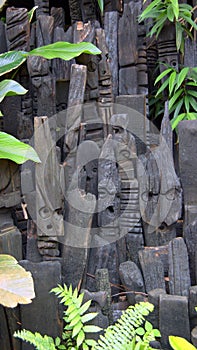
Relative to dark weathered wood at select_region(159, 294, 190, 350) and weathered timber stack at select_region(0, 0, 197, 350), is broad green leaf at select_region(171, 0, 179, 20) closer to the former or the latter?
weathered timber stack at select_region(0, 0, 197, 350)

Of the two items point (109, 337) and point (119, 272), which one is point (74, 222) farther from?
point (109, 337)

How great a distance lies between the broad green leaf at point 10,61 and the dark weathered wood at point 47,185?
0.23m

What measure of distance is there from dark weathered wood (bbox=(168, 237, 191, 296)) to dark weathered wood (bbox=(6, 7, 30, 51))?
158 cm

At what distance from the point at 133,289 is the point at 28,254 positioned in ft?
1.56

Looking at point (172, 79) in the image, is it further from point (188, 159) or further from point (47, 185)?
point (47, 185)

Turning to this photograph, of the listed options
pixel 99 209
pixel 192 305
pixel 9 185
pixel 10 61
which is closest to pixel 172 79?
pixel 99 209

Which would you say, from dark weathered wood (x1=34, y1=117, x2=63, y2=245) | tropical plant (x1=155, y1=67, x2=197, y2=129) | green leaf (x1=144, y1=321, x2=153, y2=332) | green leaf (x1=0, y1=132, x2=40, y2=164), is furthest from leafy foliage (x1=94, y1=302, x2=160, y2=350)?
tropical plant (x1=155, y1=67, x2=197, y2=129)

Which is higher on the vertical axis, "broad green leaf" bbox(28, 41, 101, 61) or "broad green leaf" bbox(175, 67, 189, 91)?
"broad green leaf" bbox(28, 41, 101, 61)

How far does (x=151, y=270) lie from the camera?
5.78 feet

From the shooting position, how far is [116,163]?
197 centimetres

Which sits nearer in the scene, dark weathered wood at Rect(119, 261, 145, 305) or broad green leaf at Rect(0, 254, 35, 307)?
broad green leaf at Rect(0, 254, 35, 307)

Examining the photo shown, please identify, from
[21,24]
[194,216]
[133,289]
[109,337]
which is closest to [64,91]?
[21,24]

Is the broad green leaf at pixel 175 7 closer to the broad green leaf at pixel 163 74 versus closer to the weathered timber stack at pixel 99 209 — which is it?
the broad green leaf at pixel 163 74

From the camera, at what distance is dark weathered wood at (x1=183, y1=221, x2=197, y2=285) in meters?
1.79
